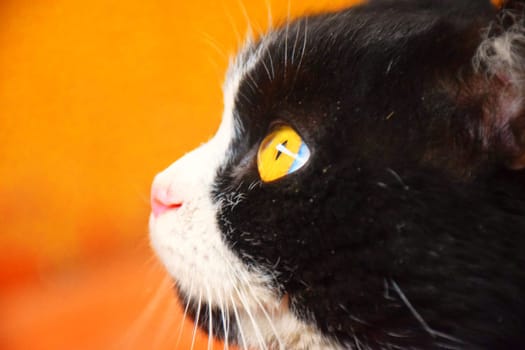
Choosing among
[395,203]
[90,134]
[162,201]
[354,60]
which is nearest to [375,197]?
[395,203]

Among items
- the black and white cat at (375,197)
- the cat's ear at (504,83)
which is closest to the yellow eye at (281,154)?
the black and white cat at (375,197)

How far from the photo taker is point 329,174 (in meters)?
0.60

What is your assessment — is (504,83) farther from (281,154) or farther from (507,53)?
(281,154)

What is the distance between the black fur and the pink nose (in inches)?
2.7

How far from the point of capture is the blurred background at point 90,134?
4.76 ft

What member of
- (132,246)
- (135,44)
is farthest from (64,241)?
(135,44)

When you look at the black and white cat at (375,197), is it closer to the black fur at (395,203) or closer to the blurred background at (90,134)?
the black fur at (395,203)

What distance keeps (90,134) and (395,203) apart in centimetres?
111

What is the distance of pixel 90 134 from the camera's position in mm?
1555

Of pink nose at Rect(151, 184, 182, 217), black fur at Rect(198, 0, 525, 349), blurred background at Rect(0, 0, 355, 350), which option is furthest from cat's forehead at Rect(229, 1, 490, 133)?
blurred background at Rect(0, 0, 355, 350)

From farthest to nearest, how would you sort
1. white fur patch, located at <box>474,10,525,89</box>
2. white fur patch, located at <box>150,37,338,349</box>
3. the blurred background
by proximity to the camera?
the blurred background
white fur patch, located at <box>150,37,338,349</box>
white fur patch, located at <box>474,10,525,89</box>

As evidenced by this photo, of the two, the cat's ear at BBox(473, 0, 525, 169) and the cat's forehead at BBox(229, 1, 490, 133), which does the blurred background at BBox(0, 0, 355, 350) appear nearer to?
the cat's forehead at BBox(229, 1, 490, 133)

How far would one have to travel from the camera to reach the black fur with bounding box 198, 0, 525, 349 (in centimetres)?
56

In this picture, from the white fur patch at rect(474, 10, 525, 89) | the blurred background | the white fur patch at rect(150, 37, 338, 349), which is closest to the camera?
the white fur patch at rect(474, 10, 525, 89)
